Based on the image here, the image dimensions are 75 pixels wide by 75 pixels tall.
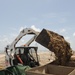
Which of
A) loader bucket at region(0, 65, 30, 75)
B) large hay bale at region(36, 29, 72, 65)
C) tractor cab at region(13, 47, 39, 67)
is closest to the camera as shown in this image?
large hay bale at region(36, 29, 72, 65)

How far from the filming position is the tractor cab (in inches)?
573

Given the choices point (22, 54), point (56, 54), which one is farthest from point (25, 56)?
point (56, 54)

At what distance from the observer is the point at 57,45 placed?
955 cm

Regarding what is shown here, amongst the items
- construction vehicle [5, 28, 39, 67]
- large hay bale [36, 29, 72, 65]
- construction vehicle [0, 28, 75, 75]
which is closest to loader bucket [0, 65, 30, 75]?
construction vehicle [0, 28, 75, 75]

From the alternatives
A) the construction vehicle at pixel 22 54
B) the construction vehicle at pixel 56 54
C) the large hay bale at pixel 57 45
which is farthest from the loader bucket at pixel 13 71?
the construction vehicle at pixel 22 54

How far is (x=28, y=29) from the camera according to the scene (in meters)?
15.3

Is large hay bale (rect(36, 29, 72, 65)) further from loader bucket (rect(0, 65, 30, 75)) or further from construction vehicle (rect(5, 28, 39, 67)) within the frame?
construction vehicle (rect(5, 28, 39, 67))

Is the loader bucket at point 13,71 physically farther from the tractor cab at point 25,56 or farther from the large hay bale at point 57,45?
the tractor cab at point 25,56

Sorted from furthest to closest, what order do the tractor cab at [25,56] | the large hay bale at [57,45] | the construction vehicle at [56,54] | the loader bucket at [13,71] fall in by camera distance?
1. the tractor cab at [25,56]
2. the loader bucket at [13,71]
3. the large hay bale at [57,45]
4. the construction vehicle at [56,54]

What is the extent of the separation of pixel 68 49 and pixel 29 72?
3157 mm

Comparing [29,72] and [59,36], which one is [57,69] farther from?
[59,36]

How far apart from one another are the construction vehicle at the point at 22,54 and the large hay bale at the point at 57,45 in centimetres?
510

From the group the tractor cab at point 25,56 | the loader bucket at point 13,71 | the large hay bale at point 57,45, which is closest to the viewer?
the large hay bale at point 57,45

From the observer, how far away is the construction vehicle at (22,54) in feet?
48.0
